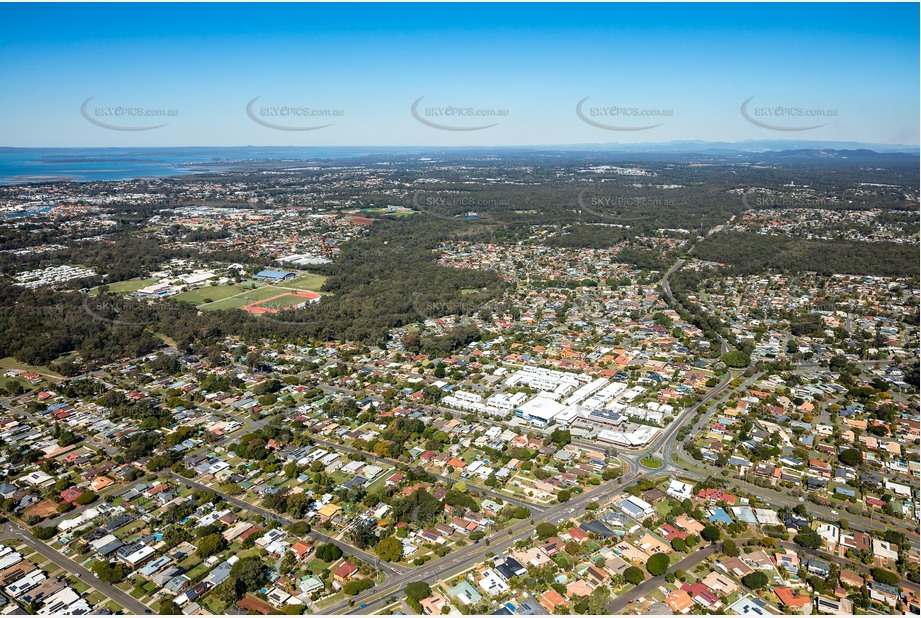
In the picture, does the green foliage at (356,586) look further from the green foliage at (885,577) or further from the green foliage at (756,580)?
the green foliage at (885,577)

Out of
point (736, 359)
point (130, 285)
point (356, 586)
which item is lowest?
point (356, 586)

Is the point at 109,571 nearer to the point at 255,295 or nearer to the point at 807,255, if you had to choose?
the point at 255,295

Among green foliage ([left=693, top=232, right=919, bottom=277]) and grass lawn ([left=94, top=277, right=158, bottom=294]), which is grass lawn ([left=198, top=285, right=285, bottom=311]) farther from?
green foliage ([left=693, top=232, right=919, bottom=277])

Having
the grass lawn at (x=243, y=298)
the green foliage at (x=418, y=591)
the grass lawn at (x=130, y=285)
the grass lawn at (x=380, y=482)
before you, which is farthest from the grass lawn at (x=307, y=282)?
the green foliage at (x=418, y=591)

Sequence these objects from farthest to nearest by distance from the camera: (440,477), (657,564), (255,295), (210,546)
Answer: (255,295), (440,477), (210,546), (657,564)

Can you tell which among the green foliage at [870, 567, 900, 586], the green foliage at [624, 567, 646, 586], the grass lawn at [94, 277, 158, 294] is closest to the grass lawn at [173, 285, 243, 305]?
the grass lawn at [94, 277, 158, 294]

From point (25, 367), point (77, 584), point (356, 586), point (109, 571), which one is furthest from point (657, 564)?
point (25, 367)
